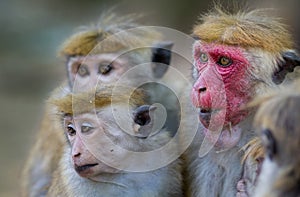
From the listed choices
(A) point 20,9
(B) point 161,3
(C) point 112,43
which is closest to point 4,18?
(A) point 20,9

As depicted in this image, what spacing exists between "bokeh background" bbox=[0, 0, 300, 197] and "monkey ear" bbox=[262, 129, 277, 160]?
508 centimetres

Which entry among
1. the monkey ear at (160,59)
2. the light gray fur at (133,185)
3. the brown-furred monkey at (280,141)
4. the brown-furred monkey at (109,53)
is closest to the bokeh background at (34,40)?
the brown-furred monkey at (109,53)

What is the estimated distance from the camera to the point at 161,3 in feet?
36.6

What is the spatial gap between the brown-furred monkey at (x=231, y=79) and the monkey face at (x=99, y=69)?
45.5 inches

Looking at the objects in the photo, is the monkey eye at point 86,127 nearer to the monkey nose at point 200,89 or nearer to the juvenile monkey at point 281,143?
the monkey nose at point 200,89

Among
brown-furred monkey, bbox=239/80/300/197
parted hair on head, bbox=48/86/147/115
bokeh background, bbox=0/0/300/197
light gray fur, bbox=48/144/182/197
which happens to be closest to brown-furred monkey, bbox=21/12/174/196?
parted hair on head, bbox=48/86/147/115

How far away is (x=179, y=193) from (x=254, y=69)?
818mm

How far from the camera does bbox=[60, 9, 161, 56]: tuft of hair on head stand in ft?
Answer: 16.6

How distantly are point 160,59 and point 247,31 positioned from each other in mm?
1399

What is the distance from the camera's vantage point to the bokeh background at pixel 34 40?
862cm

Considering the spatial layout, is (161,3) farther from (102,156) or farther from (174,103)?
(102,156)

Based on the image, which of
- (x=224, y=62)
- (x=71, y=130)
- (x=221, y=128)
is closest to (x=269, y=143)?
(x=221, y=128)

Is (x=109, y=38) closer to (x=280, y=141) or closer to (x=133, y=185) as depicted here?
(x=133, y=185)

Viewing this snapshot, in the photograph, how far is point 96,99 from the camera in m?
3.81
